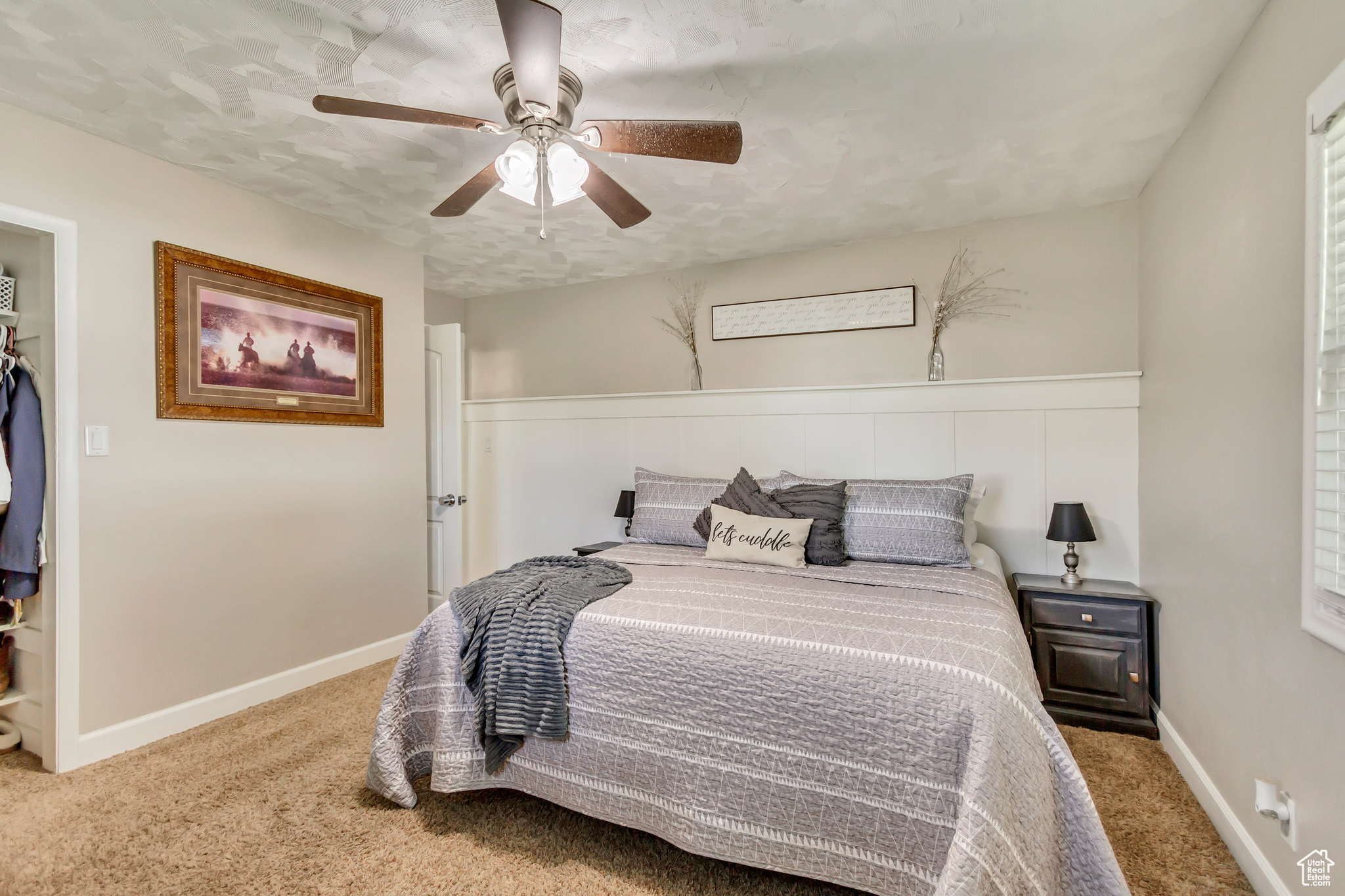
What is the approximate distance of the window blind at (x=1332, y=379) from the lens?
129cm

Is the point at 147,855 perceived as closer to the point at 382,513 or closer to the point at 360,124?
the point at 382,513

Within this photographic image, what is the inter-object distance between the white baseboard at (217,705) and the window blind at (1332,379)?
12.1 feet

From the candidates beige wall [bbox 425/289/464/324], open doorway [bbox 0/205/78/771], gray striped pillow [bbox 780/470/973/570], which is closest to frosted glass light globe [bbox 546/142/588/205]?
gray striped pillow [bbox 780/470/973/570]

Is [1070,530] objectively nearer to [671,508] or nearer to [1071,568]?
[1071,568]

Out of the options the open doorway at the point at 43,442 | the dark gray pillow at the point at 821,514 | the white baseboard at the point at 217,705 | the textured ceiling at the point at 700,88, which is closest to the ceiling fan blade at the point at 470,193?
the textured ceiling at the point at 700,88

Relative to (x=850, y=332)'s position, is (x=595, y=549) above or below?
below

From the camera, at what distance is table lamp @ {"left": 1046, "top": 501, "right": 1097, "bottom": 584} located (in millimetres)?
2652

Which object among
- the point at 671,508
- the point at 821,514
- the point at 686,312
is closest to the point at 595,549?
the point at 671,508

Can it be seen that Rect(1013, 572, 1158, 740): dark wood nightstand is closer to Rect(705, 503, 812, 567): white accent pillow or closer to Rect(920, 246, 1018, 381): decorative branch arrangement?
Rect(705, 503, 812, 567): white accent pillow

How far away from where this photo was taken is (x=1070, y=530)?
8.77 feet

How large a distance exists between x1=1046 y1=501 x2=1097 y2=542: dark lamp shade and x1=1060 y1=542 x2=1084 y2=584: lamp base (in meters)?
0.07

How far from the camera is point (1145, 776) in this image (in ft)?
7.06

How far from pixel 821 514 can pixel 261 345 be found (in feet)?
8.63

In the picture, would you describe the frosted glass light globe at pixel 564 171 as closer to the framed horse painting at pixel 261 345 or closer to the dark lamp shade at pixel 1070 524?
the framed horse painting at pixel 261 345
